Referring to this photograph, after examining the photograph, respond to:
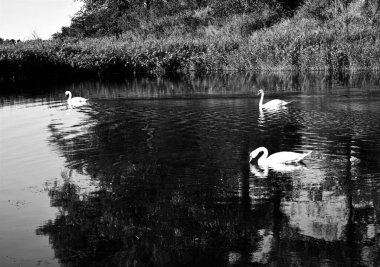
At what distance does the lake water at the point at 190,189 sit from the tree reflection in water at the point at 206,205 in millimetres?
28

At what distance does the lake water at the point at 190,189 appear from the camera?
29.9 feet

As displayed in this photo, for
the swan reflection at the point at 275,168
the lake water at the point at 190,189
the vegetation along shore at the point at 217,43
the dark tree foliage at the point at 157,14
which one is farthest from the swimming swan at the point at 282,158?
the dark tree foliage at the point at 157,14

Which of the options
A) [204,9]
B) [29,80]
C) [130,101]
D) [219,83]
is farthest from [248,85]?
[204,9]

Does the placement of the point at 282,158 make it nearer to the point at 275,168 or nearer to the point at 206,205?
the point at 275,168

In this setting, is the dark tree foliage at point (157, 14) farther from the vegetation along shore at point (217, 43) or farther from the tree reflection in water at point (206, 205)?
the tree reflection in water at point (206, 205)

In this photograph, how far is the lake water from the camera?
9.11m

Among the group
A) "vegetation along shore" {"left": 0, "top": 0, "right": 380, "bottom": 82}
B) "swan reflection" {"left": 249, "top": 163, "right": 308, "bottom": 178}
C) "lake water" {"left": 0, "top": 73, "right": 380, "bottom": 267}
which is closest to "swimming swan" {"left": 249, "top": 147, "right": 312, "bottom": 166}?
"swan reflection" {"left": 249, "top": 163, "right": 308, "bottom": 178}

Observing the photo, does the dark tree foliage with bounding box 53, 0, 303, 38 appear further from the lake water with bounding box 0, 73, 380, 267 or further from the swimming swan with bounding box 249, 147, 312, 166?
the swimming swan with bounding box 249, 147, 312, 166

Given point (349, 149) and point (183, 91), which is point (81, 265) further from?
point (183, 91)

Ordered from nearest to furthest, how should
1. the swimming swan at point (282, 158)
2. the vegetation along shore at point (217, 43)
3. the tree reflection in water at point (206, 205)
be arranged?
1. the tree reflection in water at point (206, 205)
2. the swimming swan at point (282, 158)
3. the vegetation along shore at point (217, 43)

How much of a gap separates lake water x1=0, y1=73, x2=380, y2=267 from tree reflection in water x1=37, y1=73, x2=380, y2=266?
0.03 meters

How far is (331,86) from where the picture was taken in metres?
32.4

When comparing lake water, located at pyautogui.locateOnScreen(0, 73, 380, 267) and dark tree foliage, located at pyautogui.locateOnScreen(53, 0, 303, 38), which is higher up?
dark tree foliage, located at pyautogui.locateOnScreen(53, 0, 303, 38)

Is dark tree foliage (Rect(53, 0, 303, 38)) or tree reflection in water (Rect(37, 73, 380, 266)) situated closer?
tree reflection in water (Rect(37, 73, 380, 266))
